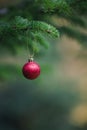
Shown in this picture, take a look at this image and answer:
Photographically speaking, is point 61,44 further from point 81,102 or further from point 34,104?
point 34,104

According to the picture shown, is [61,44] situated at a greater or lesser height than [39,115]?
greater

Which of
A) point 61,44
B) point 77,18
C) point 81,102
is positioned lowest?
point 77,18

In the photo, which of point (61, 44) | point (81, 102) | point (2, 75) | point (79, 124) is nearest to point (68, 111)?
point (79, 124)

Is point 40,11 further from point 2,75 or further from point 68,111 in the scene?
point 68,111

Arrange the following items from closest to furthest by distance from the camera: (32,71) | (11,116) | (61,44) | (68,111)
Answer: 1. (32,71)
2. (11,116)
3. (68,111)
4. (61,44)

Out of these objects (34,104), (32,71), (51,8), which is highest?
(34,104)

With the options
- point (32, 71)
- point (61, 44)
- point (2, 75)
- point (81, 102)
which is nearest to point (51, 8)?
point (32, 71)

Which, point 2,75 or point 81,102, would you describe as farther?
point 81,102

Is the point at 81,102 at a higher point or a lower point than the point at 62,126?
higher

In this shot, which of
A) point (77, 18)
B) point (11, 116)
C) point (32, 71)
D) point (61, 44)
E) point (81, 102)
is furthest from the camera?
point (61, 44)
